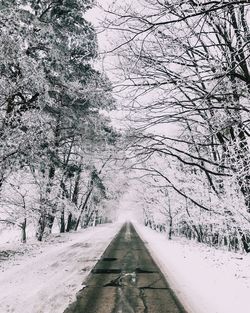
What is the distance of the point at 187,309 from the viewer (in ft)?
21.3

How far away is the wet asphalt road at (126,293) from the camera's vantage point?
6.44m

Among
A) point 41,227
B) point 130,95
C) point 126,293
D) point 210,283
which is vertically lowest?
point 126,293

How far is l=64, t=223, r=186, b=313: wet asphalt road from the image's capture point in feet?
21.1

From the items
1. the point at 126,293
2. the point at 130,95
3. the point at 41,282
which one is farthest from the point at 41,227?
the point at 130,95

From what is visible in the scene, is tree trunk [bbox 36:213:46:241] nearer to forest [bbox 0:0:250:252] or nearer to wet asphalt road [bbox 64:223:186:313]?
forest [bbox 0:0:250:252]

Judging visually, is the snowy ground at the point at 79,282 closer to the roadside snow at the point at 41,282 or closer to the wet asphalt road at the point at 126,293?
the roadside snow at the point at 41,282

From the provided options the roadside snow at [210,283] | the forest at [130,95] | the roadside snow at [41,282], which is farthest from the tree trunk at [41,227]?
the roadside snow at [210,283]

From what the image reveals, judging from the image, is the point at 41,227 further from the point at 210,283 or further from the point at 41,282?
the point at 210,283

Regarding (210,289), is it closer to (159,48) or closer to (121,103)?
(121,103)

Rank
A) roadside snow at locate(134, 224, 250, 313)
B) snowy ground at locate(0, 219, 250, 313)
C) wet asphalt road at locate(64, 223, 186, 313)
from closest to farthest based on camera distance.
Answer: wet asphalt road at locate(64, 223, 186, 313) < snowy ground at locate(0, 219, 250, 313) < roadside snow at locate(134, 224, 250, 313)

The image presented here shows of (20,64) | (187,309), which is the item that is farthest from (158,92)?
(20,64)

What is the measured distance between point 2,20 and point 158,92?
6229 millimetres

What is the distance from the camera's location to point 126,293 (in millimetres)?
7777

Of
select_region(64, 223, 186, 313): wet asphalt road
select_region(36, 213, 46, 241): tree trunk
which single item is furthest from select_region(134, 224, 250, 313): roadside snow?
select_region(36, 213, 46, 241): tree trunk
